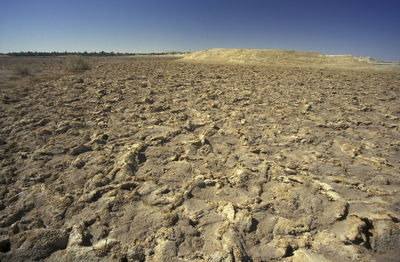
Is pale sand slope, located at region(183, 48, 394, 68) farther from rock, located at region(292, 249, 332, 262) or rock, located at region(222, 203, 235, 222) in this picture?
rock, located at region(292, 249, 332, 262)

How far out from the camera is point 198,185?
1.98m

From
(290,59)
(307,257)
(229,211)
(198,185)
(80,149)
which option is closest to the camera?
(307,257)

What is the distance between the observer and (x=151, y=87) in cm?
616

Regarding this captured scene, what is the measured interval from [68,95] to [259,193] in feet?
16.9

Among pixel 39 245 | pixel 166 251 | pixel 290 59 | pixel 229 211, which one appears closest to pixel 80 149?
pixel 39 245

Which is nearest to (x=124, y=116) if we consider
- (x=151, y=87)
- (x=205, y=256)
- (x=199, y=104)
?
(x=199, y=104)

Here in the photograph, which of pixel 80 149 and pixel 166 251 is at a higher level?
pixel 80 149

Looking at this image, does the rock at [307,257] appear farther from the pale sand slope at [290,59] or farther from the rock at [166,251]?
the pale sand slope at [290,59]

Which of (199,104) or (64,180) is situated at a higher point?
(199,104)

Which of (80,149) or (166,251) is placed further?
(80,149)

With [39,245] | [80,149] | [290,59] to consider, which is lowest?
[39,245]

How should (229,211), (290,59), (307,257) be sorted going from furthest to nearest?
1. (290,59)
2. (229,211)
3. (307,257)

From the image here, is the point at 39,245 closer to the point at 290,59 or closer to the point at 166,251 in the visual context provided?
the point at 166,251

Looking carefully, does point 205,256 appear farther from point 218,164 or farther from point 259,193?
point 218,164
